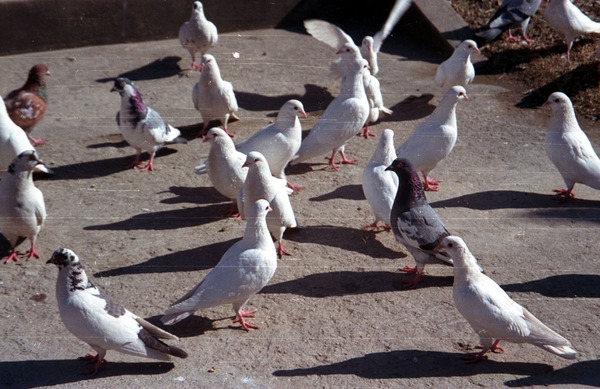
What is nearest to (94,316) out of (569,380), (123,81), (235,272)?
(235,272)

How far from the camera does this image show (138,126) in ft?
20.2

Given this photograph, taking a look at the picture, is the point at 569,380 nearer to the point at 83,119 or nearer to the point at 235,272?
the point at 235,272

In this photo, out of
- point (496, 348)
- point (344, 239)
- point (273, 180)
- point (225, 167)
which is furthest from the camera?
point (225, 167)

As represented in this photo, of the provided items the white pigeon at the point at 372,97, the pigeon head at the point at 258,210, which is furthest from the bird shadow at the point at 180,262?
the white pigeon at the point at 372,97

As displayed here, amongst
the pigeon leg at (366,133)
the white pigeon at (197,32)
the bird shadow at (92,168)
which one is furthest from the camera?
the white pigeon at (197,32)

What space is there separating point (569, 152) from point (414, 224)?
73.3 inches

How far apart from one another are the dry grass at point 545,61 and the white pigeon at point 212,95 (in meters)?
3.10

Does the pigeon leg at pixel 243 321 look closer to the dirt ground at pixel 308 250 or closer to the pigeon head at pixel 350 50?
the dirt ground at pixel 308 250

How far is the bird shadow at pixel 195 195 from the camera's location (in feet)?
18.9

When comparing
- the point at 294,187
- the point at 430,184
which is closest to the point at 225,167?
the point at 294,187

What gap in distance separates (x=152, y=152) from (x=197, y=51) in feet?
7.54

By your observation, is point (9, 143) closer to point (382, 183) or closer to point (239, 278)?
point (239, 278)

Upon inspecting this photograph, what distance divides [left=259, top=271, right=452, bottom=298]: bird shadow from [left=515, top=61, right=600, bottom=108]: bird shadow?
3.44 m

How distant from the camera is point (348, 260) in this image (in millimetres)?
4980
